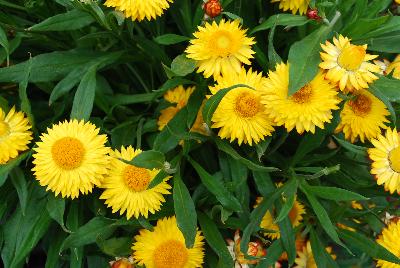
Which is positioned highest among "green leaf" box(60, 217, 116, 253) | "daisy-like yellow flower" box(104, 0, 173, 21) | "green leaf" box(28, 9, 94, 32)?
"daisy-like yellow flower" box(104, 0, 173, 21)

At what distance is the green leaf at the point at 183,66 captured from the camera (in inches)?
56.1

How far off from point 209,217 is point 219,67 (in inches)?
16.8

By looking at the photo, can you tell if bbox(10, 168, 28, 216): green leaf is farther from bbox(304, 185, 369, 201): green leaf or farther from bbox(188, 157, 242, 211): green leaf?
bbox(304, 185, 369, 201): green leaf

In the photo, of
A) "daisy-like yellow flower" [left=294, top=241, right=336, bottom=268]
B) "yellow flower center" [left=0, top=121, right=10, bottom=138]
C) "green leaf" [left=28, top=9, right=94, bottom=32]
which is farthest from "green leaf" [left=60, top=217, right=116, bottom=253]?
"daisy-like yellow flower" [left=294, top=241, right=336, bottom=268]

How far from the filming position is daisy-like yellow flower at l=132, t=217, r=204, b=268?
1.43 metres

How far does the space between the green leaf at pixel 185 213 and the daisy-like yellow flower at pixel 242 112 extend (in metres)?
0.18

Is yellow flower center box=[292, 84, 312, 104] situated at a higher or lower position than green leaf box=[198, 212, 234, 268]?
higher

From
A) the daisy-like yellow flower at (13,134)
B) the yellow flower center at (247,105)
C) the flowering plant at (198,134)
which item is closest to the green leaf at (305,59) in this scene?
the flowering plant at (198,134)

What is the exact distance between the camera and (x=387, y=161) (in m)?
1.44

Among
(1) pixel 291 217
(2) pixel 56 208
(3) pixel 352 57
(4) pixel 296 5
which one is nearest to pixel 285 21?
(4) pixel 296 5

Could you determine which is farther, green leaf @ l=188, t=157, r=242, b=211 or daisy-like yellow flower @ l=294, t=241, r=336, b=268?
daisy-like yellow flower @ l=294, t=241, r=336, b=268

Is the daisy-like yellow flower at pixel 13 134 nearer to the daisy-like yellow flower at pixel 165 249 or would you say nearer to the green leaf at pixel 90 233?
the green leaf at pixel 90 233

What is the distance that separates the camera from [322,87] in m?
1.35

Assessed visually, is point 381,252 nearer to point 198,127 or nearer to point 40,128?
point 198,127
